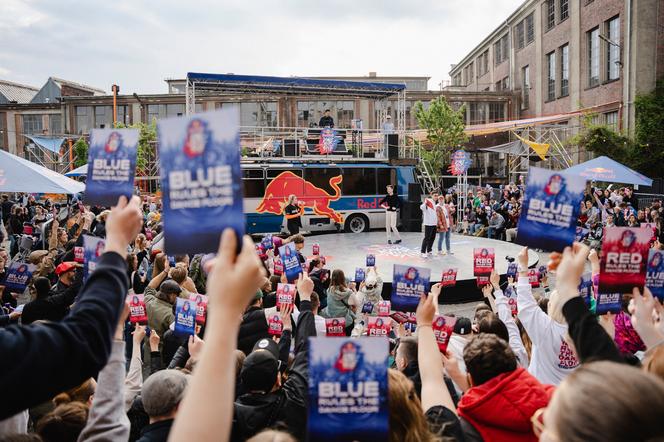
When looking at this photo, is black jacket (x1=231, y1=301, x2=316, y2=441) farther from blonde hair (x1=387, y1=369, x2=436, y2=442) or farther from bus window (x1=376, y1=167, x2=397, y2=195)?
bus window (x1=376, y1=167, x2=397, y2=195)

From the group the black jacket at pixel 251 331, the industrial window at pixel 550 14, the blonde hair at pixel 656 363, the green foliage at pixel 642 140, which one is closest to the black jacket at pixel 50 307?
the black jacket at pixel 251 331

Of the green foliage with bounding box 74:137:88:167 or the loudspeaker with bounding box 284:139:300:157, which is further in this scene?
the green foliage with bounding box 74:137:88:167

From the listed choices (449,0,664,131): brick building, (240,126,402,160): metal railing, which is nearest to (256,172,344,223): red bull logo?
(240,126,402,160): metal railing

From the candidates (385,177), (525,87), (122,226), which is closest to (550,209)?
(122,226)

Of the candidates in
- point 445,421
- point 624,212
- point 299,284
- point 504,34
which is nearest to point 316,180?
point 624,212

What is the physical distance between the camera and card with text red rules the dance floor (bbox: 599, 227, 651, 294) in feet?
9.80

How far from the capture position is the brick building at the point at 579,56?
24344 mm

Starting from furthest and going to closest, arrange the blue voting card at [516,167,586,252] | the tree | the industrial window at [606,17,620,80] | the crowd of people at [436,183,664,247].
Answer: the tree < the industrial window at [606,17,620,80] < the crowd of people at [436,183,664,247] < the blue voting card at [516,167,586,252]

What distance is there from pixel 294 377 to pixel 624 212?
17.0m

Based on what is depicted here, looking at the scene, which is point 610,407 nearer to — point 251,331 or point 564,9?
point 251,331

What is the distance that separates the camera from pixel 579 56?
30141 mm

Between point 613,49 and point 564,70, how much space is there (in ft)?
20.9

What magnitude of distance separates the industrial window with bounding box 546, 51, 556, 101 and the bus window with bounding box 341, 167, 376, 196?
68.3 feet

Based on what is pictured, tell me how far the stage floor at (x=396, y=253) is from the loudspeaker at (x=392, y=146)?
342cm
